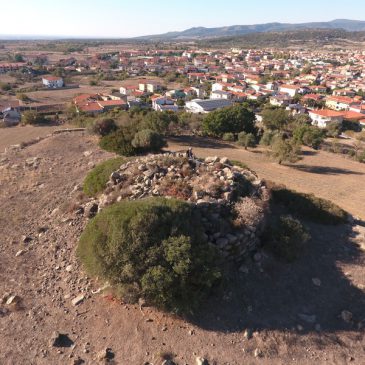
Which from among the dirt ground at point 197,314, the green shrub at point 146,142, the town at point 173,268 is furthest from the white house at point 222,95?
the dirt ground at point 197,314

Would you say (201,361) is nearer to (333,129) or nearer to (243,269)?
(243,269)

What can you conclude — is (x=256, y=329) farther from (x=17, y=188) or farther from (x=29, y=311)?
(x=17, y=188)

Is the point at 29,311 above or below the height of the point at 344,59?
above

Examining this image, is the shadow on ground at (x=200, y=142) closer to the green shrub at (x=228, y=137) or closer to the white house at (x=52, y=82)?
the green shrub at (x=228, y=137)

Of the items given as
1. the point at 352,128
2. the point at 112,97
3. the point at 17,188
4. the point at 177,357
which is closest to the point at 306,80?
the point at 352,128

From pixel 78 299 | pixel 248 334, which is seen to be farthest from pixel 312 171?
pixel 78 299

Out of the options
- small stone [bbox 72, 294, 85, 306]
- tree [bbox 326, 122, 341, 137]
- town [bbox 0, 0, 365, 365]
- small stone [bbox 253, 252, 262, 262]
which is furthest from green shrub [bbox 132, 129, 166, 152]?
tree [bbox 326, 122, 341, 137]

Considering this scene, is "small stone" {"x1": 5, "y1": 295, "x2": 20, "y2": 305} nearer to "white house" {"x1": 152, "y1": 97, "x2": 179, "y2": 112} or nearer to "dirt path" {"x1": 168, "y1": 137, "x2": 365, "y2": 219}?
"dirt path" {"x1": 168, "y1": 137, "x2": 365, "y2": 219}
